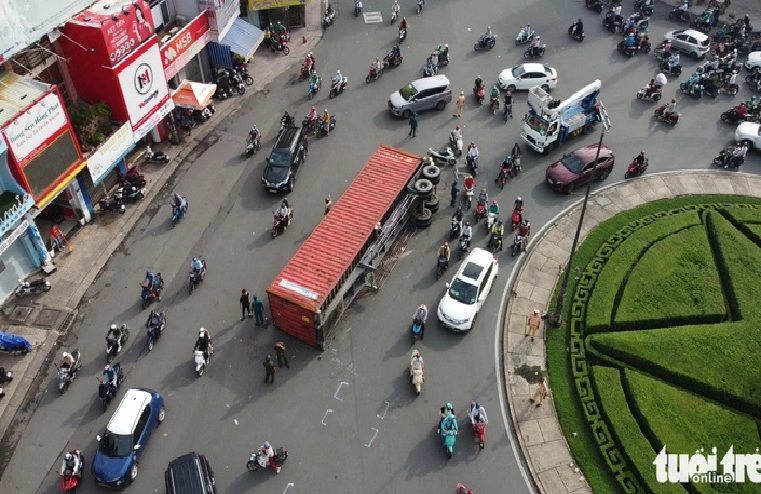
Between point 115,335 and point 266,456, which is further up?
point 115,335

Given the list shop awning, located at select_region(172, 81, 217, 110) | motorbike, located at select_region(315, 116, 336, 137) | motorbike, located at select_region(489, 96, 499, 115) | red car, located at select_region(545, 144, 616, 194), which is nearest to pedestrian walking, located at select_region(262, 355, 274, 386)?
motorbike, located at select_region(315, 116, 336, 137)

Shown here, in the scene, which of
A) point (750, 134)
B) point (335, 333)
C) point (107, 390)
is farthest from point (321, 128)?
point (750, 134)

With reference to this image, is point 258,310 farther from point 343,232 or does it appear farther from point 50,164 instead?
point 50,164

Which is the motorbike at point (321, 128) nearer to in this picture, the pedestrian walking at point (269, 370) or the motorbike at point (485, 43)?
the motorbike at point (485, 43)

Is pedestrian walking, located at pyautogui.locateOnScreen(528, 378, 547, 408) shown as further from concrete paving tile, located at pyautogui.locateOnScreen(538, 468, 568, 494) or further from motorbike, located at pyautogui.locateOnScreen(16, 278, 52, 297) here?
motorbike, located at pyautogui.locateOnScreen(16, 278, 52, 297)

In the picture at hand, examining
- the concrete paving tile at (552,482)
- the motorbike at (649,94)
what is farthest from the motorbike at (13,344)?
the motorbike at (649,94)

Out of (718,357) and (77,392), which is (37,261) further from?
(718,357)
